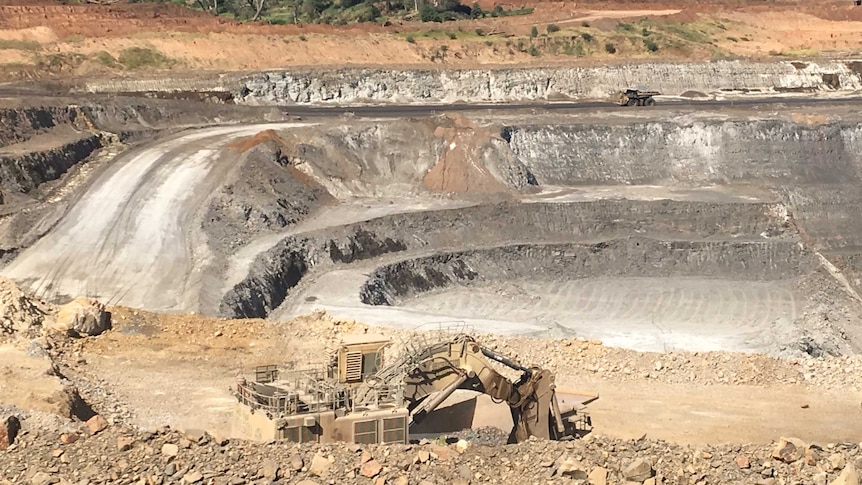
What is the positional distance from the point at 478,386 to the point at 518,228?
26980 millimetres

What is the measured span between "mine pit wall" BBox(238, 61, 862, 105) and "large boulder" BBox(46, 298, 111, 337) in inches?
1435

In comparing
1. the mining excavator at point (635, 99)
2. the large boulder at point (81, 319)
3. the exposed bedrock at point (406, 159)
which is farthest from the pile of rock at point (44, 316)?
the mining excavator at point (635, 99)

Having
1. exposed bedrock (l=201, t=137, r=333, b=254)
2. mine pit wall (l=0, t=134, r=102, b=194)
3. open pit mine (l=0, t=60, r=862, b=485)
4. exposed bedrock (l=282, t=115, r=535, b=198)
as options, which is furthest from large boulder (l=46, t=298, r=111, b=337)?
exposed bedrock (l=282, t=115, r=535, b=198)

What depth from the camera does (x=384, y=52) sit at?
78.8 m

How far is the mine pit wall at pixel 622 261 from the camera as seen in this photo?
157 feet

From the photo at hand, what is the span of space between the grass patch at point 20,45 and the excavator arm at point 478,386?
178 feet

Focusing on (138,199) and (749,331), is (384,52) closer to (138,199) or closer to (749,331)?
(138,199)

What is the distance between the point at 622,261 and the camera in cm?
5031

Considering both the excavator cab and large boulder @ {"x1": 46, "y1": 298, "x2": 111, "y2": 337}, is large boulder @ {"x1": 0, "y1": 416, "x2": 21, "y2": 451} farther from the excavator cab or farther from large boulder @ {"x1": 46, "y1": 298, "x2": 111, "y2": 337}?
large boulder @ {"x1": 46, "y1": 298, "x2": 111, "y2": 337}

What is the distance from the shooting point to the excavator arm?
79.7 ft

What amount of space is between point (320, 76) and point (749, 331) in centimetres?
3667

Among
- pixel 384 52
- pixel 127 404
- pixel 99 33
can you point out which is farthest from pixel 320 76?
pixel 127 404

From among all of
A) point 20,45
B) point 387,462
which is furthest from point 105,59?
point 387,462

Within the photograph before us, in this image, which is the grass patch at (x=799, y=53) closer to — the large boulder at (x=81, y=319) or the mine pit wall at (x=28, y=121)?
the mine pit wall at (x=28, y=121)
